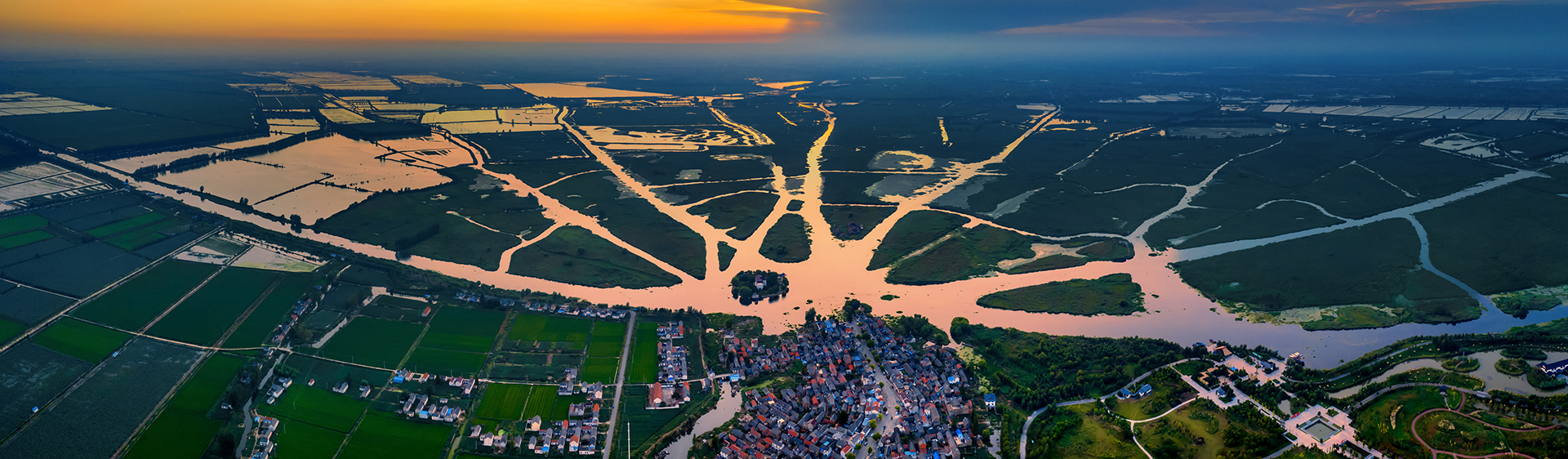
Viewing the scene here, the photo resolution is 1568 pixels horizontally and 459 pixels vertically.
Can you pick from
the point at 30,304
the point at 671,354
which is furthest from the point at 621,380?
the point at 30,304

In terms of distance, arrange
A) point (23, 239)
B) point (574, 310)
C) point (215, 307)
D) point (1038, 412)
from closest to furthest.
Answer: point (1038, 412) < point (215, 307) < point (574, 310) < point (23, 239)

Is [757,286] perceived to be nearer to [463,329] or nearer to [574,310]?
[574,310]

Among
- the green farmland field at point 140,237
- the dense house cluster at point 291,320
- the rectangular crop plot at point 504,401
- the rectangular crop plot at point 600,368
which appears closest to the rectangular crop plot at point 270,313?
the dense house cluster at point 291,320

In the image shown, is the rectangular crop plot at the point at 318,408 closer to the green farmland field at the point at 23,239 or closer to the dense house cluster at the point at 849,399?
the dense house cluster at the point at 849,399

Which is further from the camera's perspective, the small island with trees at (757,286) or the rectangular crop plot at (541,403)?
the small island with trees at (757,286)

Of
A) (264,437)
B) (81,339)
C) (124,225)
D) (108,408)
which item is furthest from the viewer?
(124,225)

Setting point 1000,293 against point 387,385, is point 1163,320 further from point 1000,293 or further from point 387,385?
point 387,385

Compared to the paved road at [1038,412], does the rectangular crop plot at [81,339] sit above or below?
above
